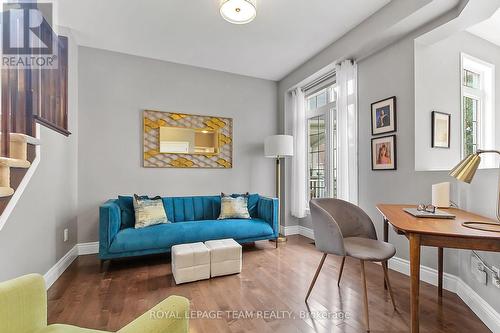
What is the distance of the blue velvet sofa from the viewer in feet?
8.41

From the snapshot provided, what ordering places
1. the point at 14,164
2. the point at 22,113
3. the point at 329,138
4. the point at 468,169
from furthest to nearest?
1. the point at 329,138
2. the point at 22,113
3. the point at 14,164
4. the point at 468,169

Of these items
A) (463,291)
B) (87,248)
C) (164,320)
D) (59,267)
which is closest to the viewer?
(164,320)

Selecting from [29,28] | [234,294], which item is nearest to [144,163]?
[29,28]

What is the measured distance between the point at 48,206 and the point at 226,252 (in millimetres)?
1767

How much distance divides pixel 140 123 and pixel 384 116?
10.6ft

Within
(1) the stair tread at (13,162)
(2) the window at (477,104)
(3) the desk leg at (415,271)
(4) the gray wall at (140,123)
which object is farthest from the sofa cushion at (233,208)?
(2) the window at (477,104)

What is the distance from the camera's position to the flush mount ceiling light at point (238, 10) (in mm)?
2191

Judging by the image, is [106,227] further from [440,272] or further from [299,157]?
[440,272]

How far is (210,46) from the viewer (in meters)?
3.22

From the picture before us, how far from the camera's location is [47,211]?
226cm

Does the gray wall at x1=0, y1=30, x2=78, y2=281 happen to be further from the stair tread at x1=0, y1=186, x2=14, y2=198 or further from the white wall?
the white wall

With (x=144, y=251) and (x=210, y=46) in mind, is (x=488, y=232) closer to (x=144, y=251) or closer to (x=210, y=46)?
(x=144, y=251)

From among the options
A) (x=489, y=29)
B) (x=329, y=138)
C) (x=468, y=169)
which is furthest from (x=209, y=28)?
(x=489, y=29)

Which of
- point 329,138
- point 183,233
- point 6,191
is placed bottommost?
point 183,233
